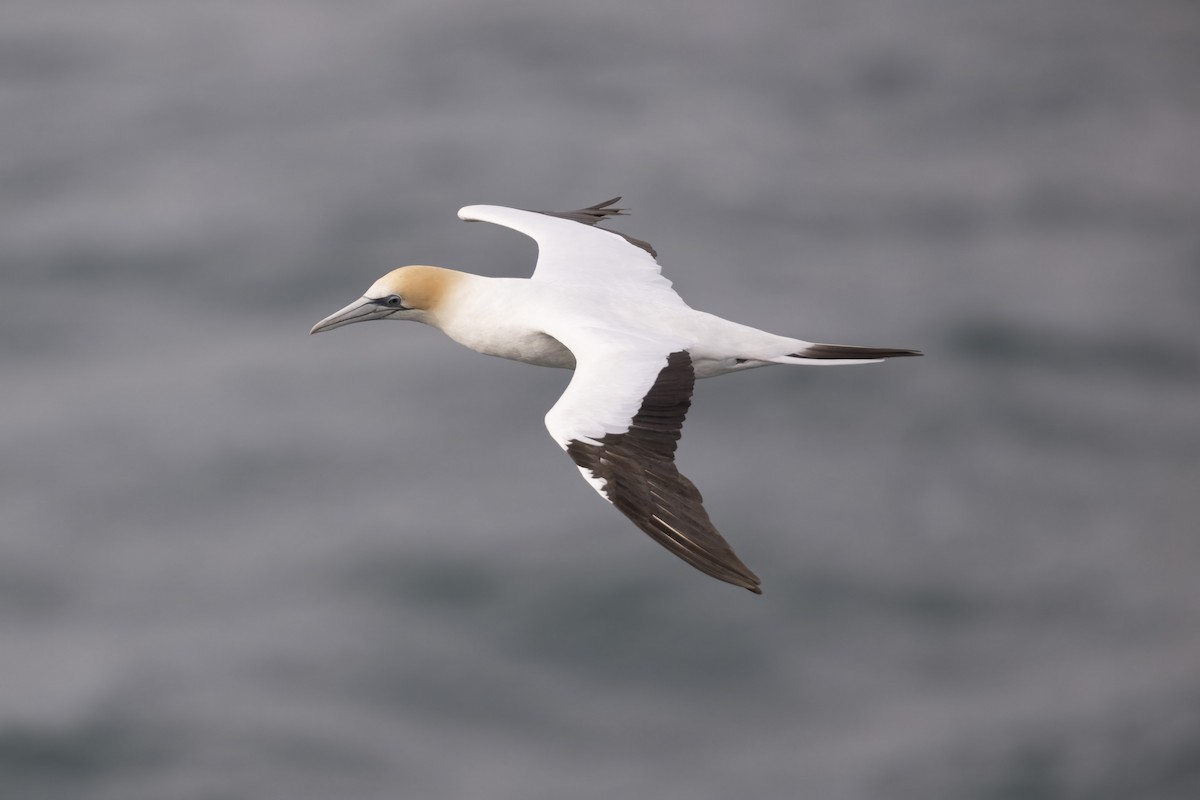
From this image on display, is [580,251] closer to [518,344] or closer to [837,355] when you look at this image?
[518,344]

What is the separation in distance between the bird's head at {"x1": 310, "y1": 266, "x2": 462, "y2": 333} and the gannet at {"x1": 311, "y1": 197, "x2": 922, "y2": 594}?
0.04ft

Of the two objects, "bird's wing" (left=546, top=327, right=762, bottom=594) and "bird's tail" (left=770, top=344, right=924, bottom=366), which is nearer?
"bird's wing" (left=546, top=327, right=762, bottom=594)

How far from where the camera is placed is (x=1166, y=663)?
30.3 metres

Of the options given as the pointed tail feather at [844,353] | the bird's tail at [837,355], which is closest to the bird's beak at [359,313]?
the bird's tail at [837,355]

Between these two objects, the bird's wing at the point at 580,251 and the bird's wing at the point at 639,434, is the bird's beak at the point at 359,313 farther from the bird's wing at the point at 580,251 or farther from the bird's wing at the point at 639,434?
the bird's wing at the point at 639,434

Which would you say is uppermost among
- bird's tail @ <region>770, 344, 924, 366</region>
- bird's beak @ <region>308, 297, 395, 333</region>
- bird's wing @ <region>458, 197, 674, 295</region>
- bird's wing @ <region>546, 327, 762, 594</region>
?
bird's wing @ <region>458, 197, 674, 295</region>

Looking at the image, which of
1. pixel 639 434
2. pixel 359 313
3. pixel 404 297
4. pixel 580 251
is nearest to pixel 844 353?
pixel 639 434

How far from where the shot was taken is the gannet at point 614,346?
1022 centimetres

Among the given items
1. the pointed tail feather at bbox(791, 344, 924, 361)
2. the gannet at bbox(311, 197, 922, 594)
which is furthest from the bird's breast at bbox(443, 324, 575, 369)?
the pointed tail feather at bbox(791, 344, 924, 361)

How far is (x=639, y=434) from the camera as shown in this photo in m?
10.7

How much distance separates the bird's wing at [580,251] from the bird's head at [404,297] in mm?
785

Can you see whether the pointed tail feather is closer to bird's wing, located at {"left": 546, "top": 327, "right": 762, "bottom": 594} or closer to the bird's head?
bird's wing, located at {"left": 546, "top": 327, "right": 762, "bottom": 594}

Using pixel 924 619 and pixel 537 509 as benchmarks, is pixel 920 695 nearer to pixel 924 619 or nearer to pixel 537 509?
pixel 924 619

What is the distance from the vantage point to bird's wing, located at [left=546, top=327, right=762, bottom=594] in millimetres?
9906
